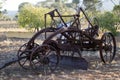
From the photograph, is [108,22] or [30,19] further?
[30,19]

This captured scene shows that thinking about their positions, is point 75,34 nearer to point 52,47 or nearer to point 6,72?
point 52,47

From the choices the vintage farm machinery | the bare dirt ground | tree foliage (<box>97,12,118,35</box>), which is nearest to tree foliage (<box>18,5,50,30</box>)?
tree foliage (<box>97,12,118,35</box>)

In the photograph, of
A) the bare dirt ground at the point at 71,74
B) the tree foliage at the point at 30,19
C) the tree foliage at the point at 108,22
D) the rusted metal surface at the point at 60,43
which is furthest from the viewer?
the tree foliage at the point at 30,19

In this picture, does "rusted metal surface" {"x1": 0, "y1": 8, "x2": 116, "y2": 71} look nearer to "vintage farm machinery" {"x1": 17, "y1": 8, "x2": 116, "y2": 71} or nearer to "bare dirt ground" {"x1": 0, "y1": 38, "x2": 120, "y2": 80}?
"vintage farm machinery" {"x1": 17, "y1": 8, "x2": 116, "y2": 71}

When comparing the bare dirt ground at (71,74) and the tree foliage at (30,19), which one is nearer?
the bare dirt ground at (71,74)

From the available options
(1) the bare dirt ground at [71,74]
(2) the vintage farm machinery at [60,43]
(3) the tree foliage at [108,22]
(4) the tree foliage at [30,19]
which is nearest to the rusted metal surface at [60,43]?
(2) the vintage farm machinery at [60,43]

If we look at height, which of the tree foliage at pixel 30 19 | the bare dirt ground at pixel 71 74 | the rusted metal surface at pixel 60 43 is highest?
the rusted metal surface at pixel 60 43

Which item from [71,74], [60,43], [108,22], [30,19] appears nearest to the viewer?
[71,74]

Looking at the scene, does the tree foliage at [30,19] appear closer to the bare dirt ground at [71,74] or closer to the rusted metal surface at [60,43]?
the rusted metal surface at [60,43]

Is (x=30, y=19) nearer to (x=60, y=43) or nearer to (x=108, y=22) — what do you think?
(x=108, y=22)

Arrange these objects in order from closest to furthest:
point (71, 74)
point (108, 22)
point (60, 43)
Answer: point (71, 74) < point (60, 43) < point (108, 22)

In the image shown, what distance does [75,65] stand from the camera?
8.62 meters

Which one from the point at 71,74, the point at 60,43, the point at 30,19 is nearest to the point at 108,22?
the point at 30,19

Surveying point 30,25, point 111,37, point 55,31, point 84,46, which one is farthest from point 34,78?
point 30,25
